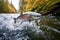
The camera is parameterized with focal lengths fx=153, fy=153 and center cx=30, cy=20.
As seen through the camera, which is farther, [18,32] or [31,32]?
[18,32]

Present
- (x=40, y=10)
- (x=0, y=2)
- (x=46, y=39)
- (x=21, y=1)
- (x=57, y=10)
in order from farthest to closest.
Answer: (x=21, y=1)
(x=0, y=2)
(x=40, y=10)
(x=57, y=10)
(x=46, y=39)

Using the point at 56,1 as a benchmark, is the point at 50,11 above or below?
below

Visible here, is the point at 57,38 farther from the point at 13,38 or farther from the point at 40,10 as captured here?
the point at 40,10

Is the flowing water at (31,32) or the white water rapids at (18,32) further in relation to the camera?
the white water rapids at (18,32)

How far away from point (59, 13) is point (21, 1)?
1110 inches

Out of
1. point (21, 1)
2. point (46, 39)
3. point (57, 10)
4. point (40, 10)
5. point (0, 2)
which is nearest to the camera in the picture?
point (46, 39)

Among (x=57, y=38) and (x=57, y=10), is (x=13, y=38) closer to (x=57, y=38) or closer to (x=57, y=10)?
(x=57, y=38)

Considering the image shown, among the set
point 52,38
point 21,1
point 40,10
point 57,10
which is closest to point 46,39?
point 52,38

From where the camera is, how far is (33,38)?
25.2 ft

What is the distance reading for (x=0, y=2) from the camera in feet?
132

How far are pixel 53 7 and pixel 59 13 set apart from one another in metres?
1.20

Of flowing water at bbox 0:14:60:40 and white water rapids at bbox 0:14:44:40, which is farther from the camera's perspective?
white water rapids at bbox 0:14:44:40

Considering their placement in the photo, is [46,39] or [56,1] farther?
[56,1]

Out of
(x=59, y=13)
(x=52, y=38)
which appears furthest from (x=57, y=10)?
(x=52, y=38)
